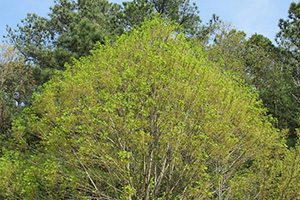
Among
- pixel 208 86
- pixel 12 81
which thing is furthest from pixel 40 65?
pixel 208 86

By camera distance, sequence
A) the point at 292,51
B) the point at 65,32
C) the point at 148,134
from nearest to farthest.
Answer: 1. the point at 148,134
2. the point at 292,51
3. the point at 65,32

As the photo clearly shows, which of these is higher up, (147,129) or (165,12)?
(165,12)

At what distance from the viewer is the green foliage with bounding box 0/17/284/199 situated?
6.79m

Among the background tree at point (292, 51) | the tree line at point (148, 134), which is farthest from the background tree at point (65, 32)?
the background tree at point (292, 51)

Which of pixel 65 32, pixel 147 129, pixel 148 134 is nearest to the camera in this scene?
pixel 148 134

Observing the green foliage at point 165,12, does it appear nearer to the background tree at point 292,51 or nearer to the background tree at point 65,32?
the background tree at point 65,32

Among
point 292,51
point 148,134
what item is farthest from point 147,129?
point 292,51

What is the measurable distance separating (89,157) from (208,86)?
11.8 ft

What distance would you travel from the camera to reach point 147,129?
7.56m

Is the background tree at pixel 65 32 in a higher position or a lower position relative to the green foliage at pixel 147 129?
higher

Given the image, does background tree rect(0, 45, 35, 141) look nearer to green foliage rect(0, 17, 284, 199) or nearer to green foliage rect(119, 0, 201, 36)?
green foliage rect(119, 0, 201, 36)

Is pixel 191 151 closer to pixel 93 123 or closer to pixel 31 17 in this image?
pixel 93 123

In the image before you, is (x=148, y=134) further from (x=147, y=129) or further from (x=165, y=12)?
(x=165, y=12)

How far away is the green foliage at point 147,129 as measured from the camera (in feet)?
22.3
